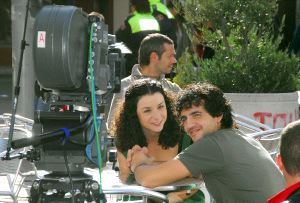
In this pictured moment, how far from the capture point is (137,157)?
4.72 metres

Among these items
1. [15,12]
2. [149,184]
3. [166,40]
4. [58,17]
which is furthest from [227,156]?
[15,12]

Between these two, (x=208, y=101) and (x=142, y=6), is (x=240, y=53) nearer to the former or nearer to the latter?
(x=142, y=6)

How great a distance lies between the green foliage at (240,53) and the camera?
887 centimetres

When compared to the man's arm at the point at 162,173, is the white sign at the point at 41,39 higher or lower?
higher

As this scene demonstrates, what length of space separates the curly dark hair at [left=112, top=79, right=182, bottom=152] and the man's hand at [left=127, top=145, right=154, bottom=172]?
40 cm

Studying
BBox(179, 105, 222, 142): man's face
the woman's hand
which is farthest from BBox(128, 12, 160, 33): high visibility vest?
BBox(179, 105, 222, 142): man's face

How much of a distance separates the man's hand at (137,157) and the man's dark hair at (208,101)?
0.31m

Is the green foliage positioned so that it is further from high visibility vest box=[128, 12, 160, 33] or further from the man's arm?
the man's arm

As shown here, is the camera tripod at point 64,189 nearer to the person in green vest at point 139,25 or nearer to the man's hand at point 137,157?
the man's hand at point 137,157

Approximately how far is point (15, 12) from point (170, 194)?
358cm

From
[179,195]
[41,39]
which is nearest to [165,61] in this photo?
[179,195]

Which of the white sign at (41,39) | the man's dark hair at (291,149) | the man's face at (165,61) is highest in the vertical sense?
the white sign at (41,39)

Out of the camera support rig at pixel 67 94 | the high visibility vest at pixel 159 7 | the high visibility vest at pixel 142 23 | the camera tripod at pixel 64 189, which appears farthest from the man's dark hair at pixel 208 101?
the high visibility vest at pixel 159 7

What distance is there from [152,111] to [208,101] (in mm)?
499
